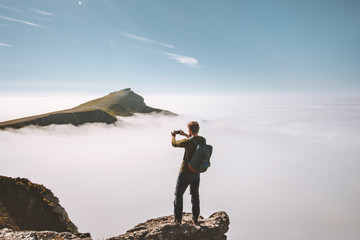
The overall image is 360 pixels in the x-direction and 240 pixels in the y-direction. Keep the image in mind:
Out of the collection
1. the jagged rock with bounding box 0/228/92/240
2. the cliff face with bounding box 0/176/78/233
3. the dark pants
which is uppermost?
the dark pants

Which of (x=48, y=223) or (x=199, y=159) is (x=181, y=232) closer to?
(x=199, y=159)

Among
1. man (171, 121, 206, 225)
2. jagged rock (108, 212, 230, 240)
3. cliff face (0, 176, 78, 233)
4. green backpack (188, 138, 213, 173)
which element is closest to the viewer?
jagged rock (108, 212, 230, 240)

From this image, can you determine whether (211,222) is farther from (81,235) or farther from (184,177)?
(81,235)

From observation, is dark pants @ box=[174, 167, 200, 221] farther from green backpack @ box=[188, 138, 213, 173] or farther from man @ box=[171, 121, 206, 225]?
green backpack @ box=[188, 138, 213, 173]

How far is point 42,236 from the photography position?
692 cm

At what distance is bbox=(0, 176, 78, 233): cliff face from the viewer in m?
11.5

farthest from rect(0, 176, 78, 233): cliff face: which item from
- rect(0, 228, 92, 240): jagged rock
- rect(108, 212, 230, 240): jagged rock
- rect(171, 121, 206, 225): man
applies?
rect(171, 121, 206, 225): man

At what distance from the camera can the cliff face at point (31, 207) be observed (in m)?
11.5

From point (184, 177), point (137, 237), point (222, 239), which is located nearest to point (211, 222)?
point (222, 239)

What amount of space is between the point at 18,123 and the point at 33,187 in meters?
185

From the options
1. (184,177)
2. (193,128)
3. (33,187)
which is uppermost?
(193,128)

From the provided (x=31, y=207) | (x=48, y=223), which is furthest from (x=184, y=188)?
(x=31, y=207)

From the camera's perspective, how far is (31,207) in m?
12.3

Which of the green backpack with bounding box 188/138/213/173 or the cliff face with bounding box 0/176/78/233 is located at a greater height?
the green backpack with bounding box 188/138/213/173
